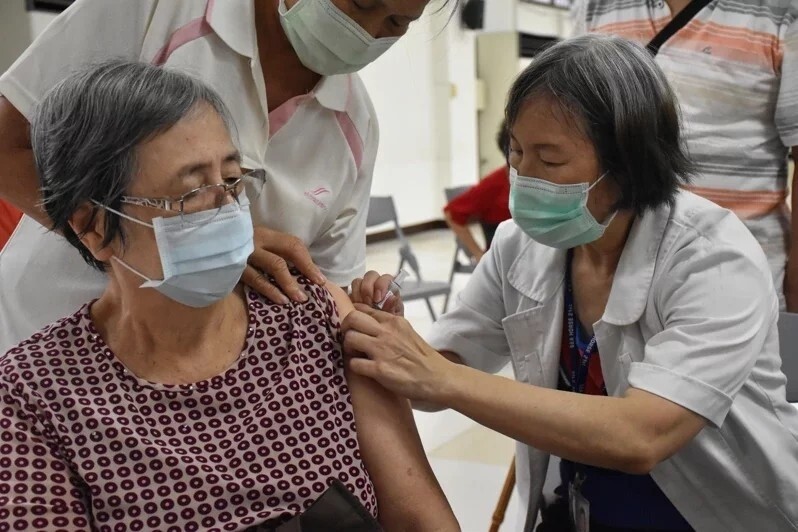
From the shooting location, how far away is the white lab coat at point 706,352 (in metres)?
1.39

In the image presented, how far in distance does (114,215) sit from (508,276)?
81 cm

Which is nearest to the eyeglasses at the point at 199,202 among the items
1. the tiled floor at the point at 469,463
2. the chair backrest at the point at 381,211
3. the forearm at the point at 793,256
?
the forearm at the point at 793,256

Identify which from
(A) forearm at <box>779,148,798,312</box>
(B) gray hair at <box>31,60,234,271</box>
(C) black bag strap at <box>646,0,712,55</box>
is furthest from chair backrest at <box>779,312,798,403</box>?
(B) gray hair at <box>31,60,234,271</box>

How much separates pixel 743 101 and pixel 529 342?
35.4 inches

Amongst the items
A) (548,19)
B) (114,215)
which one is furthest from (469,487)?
(548,19)

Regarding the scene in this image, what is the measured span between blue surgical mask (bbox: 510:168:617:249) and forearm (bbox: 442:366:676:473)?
0.32m

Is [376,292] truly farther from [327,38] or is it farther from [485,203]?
[485,203]

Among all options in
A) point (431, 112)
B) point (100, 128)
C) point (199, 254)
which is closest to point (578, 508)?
point (199, 254)

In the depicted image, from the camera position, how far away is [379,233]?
357 inches

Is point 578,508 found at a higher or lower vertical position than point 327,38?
lower

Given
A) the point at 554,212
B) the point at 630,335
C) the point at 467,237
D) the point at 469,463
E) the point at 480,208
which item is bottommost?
the point at 469,463

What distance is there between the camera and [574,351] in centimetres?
165

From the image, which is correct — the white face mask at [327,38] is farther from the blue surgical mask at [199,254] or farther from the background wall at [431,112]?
the background wall at [431,112]

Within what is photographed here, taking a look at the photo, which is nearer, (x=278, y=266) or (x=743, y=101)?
(x=278, y=266)
